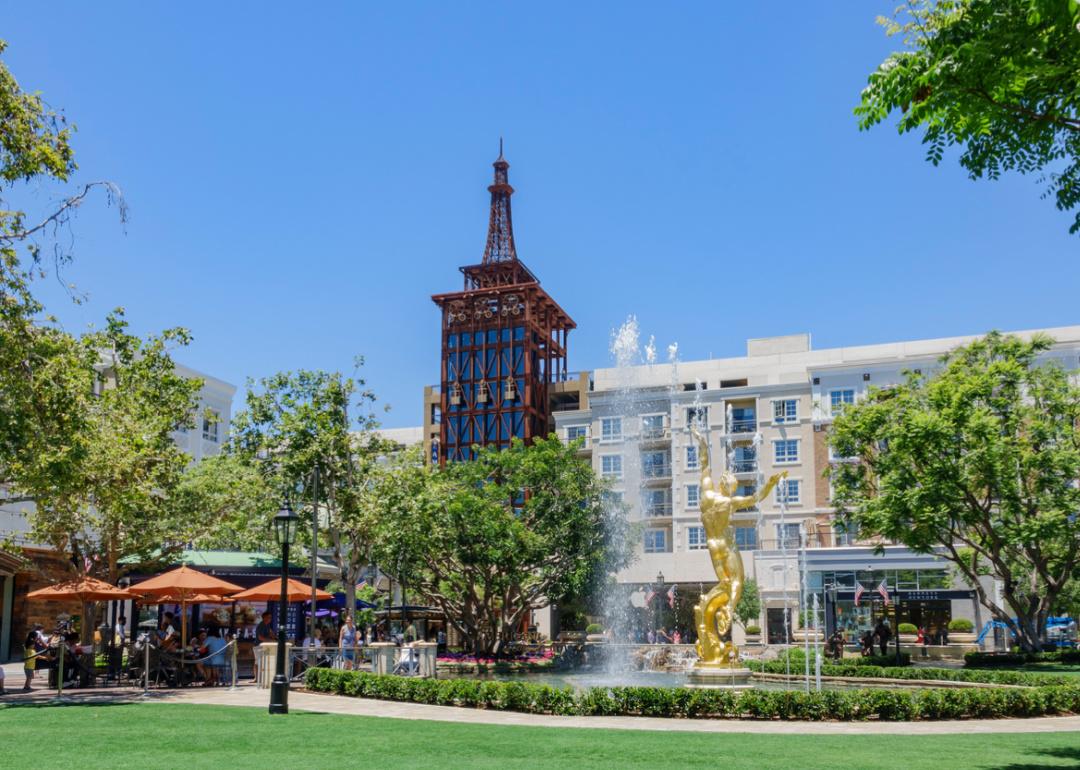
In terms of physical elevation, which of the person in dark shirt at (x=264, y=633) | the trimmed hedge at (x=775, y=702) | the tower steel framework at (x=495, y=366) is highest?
the tower steel framework at (x=495, y=366)

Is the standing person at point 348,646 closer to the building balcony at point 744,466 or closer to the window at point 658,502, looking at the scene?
the building balcony at point 744,466

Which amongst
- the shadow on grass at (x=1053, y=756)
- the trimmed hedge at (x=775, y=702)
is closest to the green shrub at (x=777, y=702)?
the trimmed hedge at (x=775, y=702)

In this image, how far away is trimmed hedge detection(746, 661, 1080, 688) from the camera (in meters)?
23.2

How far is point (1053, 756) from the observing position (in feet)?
44.6

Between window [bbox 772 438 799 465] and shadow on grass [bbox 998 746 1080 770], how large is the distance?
50.7 metres

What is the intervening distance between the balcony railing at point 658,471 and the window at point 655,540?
12.2ft

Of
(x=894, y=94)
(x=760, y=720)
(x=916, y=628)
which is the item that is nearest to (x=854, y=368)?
(x=916, y=628)

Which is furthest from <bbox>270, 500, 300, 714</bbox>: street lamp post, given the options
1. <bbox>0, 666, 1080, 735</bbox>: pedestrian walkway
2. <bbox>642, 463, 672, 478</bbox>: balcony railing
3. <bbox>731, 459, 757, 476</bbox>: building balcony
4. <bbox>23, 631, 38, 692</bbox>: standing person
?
<bbox>642, 463, 672, 478</bbox>: balcony railing

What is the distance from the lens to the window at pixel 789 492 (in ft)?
206

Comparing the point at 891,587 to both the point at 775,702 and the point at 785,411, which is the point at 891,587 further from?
the point at 775,702

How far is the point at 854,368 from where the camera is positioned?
202ft

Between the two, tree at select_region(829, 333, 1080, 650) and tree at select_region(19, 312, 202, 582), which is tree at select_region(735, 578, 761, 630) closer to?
tree at select_region(829, 333, 1080, 650)

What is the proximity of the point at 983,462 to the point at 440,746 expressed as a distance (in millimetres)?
22998

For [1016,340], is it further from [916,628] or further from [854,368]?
[854,368]
